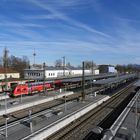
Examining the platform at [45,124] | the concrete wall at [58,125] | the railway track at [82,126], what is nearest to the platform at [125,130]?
the railway track at [82,126]

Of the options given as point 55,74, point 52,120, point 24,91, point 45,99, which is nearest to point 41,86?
point 24,91

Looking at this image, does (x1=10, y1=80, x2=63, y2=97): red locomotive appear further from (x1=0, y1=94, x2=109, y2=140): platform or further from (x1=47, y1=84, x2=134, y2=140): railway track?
(x1=0, y1=94, x2=109, y2=140): platform

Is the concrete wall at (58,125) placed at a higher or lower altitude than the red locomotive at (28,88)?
lower

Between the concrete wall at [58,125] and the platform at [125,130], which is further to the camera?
the concrete wall at [58,125]

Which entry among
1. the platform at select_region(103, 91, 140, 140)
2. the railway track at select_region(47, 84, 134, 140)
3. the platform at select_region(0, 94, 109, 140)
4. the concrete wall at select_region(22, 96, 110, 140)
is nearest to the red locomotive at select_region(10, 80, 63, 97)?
the concrete wall at select_region(22, 96, 110, 140)

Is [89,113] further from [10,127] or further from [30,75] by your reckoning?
[30,75]

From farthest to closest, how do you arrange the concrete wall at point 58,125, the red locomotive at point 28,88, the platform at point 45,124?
1. the red locomotive at point 28,88
2. the platform at point 45,124
3. the concrete wall at point 58,125

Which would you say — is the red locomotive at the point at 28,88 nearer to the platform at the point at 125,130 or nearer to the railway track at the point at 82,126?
the railway track at the point at 82,126

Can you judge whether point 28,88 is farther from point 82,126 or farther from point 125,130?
point 125,130

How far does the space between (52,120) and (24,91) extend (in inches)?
987

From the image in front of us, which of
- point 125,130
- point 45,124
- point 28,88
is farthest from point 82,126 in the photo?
point 28,88

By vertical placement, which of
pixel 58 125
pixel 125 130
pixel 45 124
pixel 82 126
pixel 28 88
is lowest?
pixel 82 126

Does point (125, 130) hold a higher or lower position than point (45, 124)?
higher

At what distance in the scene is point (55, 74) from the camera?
9900 cm
